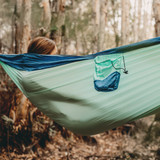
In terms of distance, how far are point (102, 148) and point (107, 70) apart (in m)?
1.99

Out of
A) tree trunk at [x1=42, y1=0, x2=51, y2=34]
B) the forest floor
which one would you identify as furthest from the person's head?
the forest floor

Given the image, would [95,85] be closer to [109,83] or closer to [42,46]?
[109,83]

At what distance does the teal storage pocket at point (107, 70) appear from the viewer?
5.59ft

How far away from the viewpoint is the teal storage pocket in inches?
67.1

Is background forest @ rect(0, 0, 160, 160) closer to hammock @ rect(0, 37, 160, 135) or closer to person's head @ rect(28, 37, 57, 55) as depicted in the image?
hammock @ rect(0, 37, 160, 135)

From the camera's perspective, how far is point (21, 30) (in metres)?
2.56

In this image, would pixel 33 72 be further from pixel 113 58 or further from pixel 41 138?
pixel 41 138

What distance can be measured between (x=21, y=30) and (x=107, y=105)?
1552mm

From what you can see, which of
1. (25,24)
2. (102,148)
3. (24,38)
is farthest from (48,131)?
(25,24)

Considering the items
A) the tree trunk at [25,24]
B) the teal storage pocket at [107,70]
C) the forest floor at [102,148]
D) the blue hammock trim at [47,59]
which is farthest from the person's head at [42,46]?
the forest floor at [102,148]

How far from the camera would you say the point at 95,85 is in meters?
1.70

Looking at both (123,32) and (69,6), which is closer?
(123,32)

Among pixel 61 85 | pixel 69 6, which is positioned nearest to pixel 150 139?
pixel 61 85

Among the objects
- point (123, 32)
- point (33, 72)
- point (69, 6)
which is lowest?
point (33, 72)
